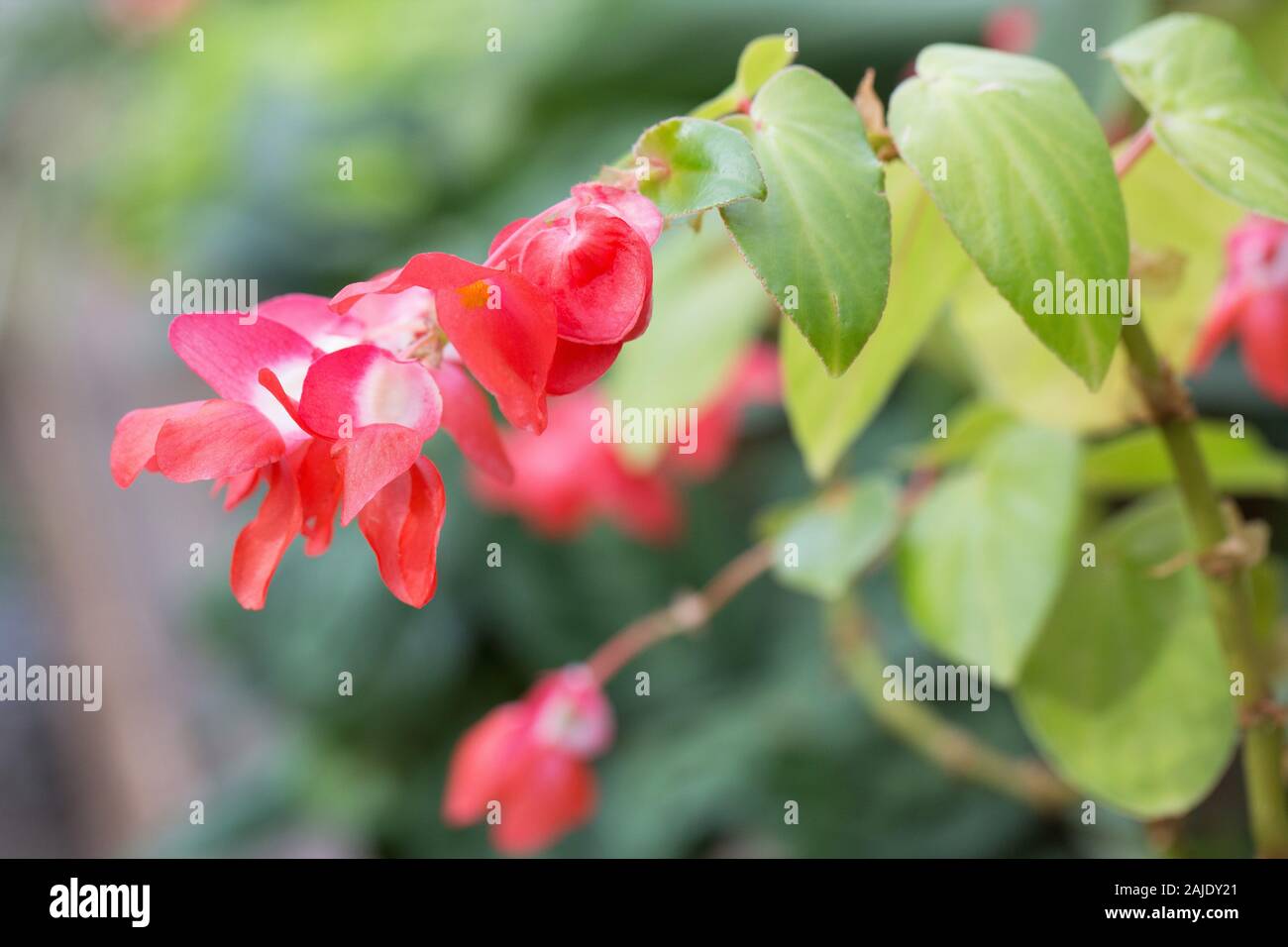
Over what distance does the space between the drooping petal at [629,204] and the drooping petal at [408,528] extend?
2.3 inches

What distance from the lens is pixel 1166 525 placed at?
0.38 meters

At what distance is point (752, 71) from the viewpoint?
289 mm

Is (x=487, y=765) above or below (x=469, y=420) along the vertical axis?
below

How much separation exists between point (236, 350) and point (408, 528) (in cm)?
5

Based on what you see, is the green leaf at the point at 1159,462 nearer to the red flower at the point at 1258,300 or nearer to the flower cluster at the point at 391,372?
the red flower at the point at 1258,300

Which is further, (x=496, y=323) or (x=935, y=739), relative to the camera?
(x=935, y=739)

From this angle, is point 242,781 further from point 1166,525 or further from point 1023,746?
point 1166,525

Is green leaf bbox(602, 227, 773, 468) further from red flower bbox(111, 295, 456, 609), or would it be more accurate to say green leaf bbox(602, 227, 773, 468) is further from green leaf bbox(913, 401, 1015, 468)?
red flower bbox(111, 295, 456, 609)

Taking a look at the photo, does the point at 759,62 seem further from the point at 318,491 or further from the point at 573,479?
the point at 573,479

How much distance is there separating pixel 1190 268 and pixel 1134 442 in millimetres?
60

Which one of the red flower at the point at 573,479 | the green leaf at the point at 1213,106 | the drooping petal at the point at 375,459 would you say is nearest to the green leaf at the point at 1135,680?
the green leaf at the point at 1213,106

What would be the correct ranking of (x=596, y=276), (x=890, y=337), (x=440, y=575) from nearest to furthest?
(x=596, y=276), (x=890, y=337), (x=440, y=575)

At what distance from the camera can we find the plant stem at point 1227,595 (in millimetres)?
285

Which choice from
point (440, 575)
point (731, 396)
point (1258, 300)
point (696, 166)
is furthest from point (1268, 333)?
point (440, 575)
